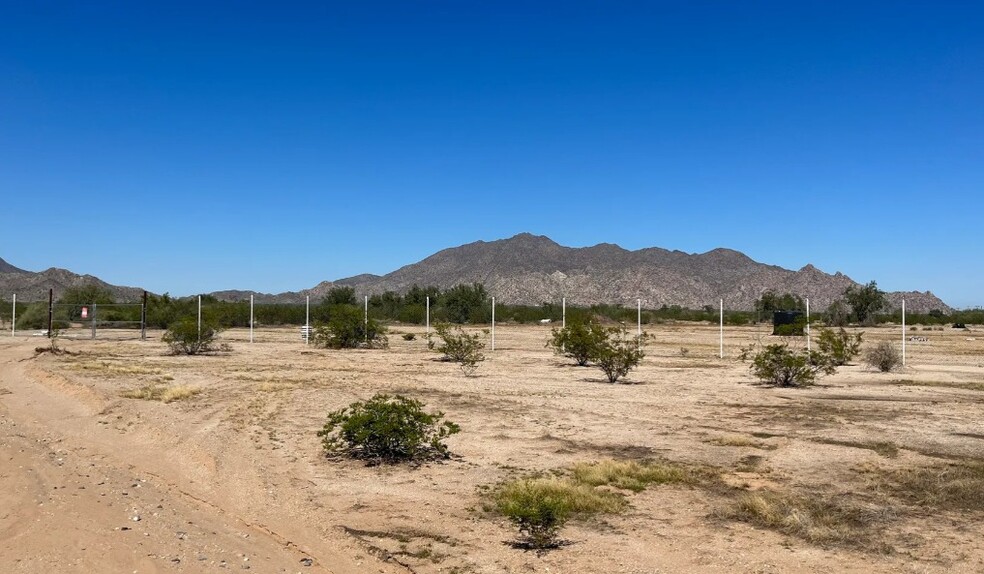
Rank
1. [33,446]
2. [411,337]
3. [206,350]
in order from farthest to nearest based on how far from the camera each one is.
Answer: [411,337] → [206,350] → [33,446]

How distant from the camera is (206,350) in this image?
34.4 metres

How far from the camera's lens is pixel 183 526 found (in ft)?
24.8

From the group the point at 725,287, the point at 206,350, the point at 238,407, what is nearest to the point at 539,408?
the point at 238,407

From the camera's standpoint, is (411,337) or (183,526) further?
(411,337)

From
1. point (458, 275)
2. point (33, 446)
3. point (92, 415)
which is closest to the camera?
point (33, 446)

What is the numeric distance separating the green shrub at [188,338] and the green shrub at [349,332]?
263 inches

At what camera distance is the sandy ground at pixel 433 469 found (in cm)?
696

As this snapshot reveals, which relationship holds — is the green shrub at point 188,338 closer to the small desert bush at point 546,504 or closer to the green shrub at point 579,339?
the green shrub at point 579,339

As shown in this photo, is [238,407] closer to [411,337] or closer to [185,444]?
[185,444]

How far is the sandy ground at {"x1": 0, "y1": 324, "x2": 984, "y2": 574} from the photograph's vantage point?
6965 mm

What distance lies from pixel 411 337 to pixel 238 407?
31351 mm

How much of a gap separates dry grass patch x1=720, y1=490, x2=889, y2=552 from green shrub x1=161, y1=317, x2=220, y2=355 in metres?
29.0

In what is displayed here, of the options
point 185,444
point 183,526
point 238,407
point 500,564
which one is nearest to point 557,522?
point 500,564

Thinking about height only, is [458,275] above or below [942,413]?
above
